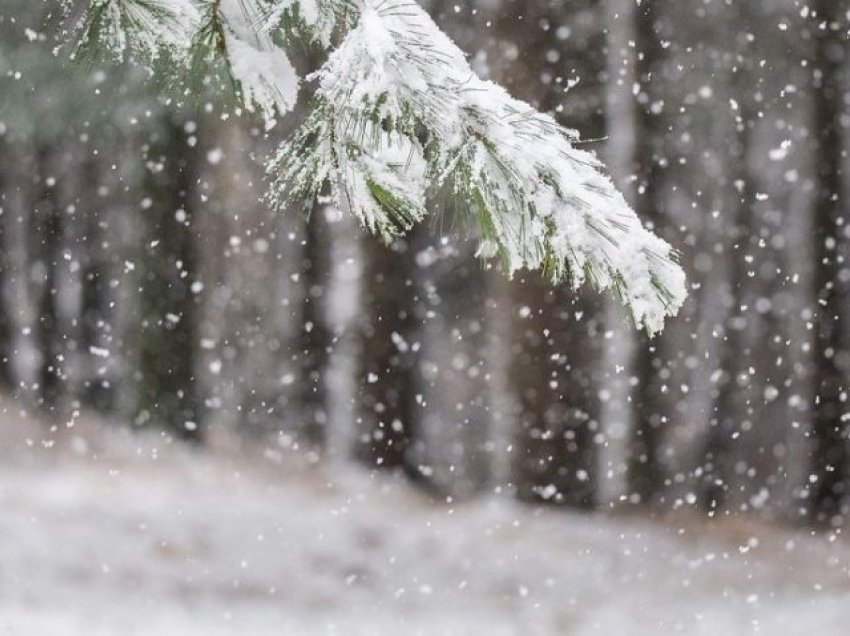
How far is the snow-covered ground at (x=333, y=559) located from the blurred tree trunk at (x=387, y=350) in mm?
373

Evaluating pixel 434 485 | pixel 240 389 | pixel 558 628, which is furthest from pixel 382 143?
pixel 240 389

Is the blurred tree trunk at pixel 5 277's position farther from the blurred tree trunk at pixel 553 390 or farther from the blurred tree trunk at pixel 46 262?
the blurred tree trunk at pixel 553 390

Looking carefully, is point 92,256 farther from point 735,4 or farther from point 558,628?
point 735,4

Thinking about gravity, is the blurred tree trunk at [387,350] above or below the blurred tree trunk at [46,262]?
below

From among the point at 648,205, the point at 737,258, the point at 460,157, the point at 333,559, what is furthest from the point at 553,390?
the point at 460,157

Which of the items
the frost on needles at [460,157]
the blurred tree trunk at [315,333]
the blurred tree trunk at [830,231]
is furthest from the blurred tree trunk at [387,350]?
the frost on needles at [460,157]

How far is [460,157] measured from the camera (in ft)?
4.45

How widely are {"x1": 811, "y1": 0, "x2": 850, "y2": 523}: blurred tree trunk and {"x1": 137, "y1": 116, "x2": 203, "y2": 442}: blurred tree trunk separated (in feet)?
15.4

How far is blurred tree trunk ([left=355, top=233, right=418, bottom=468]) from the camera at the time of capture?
247 inches

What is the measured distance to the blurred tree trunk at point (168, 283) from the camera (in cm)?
660

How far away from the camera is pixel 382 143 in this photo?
4.74 feet

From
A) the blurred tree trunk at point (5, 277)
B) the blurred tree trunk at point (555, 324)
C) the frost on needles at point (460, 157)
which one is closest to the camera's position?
the frost on needles at point (460, 157)

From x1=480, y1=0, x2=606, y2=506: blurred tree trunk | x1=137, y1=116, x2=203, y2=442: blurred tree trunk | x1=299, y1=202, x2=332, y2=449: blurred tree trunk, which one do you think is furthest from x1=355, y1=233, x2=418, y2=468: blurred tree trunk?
x1=137, y1=116, x2=203, y2=442: blurred tree trunk

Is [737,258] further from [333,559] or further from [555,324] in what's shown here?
[333,559]
